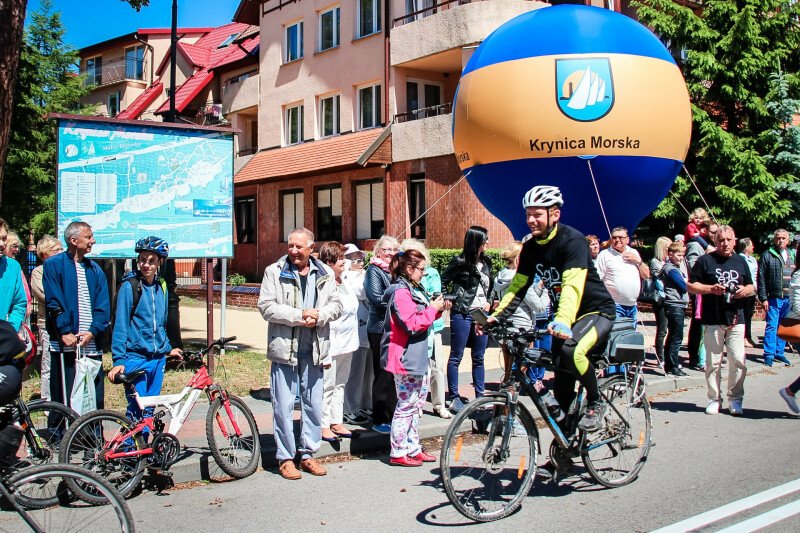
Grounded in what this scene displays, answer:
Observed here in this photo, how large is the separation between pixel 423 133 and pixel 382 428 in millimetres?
15626

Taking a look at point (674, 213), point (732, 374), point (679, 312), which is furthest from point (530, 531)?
point (674, 213)

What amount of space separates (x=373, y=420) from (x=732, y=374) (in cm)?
400

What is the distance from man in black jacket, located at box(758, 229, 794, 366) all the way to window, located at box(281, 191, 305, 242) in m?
18.2

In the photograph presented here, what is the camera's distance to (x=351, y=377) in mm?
8102

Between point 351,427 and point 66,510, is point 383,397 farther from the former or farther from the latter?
point 66,510

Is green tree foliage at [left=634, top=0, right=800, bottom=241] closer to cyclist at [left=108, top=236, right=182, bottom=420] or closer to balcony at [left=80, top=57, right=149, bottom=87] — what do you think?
cyclist at [left=108, top=236, right=182, bottom=420]

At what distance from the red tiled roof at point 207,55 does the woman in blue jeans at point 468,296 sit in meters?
23.7

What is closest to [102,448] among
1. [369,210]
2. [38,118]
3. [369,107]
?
[38,118]

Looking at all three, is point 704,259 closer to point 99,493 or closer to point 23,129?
point 99,493

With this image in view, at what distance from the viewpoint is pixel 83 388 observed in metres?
6.58

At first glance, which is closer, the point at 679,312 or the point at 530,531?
the point at 530,531

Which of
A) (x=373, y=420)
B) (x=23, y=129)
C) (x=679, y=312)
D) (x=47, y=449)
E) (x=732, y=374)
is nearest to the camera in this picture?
(x=47, y=449)

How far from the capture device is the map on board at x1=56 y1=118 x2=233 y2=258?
9.18 metres

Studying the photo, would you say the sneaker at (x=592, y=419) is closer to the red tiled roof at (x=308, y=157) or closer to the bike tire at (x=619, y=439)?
the bike tire at (x=619, y=439)
